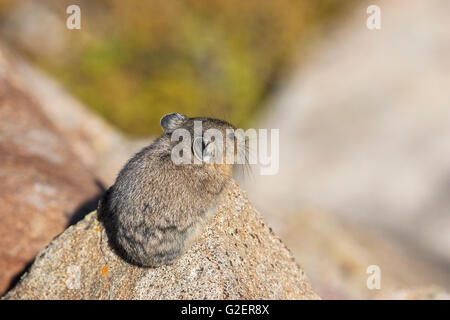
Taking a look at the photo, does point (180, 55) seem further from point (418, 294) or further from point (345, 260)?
point (418, 294)

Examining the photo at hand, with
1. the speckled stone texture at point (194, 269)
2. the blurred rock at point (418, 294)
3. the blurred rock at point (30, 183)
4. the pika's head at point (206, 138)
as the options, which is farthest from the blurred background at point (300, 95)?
the pika's head at point (206, 138)

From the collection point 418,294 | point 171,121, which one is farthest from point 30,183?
point 418,294

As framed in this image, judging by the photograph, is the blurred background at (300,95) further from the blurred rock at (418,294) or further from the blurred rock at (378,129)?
the blurred rock at (418,294)

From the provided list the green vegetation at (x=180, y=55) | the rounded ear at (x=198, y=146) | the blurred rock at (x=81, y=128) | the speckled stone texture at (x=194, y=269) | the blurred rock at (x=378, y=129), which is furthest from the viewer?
the green vegetation at (x=180, y=55)

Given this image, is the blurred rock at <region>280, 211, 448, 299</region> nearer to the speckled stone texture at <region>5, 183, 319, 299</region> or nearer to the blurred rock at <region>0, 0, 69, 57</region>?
the speckled stone texture at <region>5, 183, 319, 299</region>

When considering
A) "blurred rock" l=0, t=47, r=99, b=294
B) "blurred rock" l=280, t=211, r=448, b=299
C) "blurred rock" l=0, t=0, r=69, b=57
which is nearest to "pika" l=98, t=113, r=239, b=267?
"blurred rock" l=0, t=47, r=99, b=294

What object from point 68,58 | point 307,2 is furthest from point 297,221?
point 307,2
